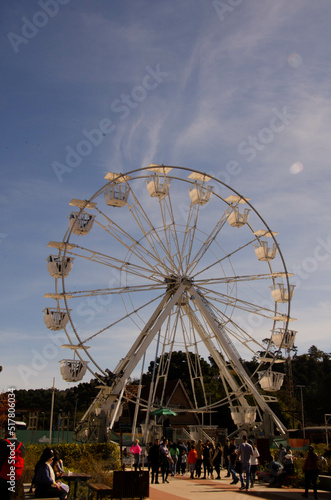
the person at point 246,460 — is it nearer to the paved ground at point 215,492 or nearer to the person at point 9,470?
the paved ground at point 215,492

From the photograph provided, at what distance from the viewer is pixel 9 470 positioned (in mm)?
7086

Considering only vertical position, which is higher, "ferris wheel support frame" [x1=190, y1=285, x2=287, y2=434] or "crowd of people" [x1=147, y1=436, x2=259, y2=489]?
"ferris wheel support frame" [x1=190, y1=285, x2=287, y2=434]

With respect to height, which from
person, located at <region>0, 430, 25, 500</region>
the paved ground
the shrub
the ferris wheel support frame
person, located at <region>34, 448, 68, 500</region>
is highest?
the ferris wheel support frame

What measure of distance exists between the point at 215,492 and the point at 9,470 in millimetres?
8698

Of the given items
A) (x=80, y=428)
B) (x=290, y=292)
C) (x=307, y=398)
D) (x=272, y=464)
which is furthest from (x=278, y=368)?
(x=272, y=464)

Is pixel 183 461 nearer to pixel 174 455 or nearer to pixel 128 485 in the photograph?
pixel 174 455

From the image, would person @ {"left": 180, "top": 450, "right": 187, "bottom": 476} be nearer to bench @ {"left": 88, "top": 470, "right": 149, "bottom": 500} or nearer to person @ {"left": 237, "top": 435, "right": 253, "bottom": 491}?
person @ {"left": 237, "top": 435, "right": 253, "bottom": 491}

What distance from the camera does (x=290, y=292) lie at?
1120 inches

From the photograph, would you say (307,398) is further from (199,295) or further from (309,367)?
(199,295)

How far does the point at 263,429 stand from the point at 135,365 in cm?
683

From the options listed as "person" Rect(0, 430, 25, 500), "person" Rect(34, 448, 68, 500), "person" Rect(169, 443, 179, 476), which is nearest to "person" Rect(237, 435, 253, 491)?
"person" Rect(169, 443, 179, 476)

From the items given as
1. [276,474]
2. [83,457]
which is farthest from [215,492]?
[83,457]

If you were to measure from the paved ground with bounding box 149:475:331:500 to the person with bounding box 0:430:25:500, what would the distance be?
20.5 ft

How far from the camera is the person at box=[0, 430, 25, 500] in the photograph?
707 cm
